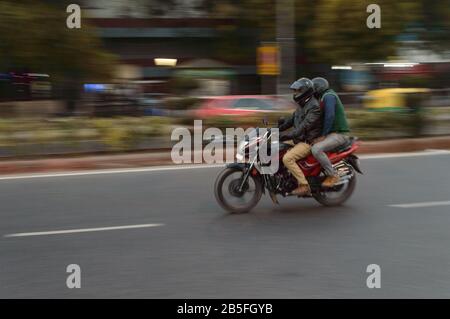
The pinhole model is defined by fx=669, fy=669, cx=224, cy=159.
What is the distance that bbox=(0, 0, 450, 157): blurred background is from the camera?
1334cm

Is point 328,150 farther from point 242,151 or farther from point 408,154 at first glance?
point 408,154

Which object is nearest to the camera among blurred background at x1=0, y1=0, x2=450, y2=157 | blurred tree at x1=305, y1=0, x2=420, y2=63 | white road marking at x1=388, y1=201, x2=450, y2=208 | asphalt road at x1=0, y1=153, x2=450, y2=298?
asphalt road at x1=0, y1=153, x2=450, y2=298

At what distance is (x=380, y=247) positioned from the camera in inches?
253

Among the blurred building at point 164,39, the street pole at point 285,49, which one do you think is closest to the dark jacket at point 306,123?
the street pole at point 285,49

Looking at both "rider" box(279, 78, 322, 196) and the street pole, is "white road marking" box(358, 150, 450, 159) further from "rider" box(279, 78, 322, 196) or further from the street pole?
"rider" box(279, 78, 322, 196)

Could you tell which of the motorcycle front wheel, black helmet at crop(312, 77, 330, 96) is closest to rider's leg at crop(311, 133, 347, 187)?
black helmet at crop(312, 77, 330, 96)

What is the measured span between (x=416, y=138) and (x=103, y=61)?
10.4m

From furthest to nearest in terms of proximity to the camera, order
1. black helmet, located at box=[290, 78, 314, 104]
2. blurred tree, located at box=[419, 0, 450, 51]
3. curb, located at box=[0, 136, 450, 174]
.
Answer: blurred tree, located at box=[419, 0, 450, 51]
curb, located at box=[0, 136, 450, 174]
black helmet, located at box=[290, 78, 314, 104]

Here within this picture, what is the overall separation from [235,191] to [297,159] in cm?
82

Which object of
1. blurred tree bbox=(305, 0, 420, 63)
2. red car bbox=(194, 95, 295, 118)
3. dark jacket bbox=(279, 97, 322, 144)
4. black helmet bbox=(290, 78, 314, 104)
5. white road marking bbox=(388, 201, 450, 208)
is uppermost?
blurred tree bbox=(305, 0, 420, 63)

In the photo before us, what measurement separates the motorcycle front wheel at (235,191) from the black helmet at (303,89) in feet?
3.52

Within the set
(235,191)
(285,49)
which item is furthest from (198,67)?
(235,191)

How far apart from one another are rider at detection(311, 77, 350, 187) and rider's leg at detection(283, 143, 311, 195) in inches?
4.1
